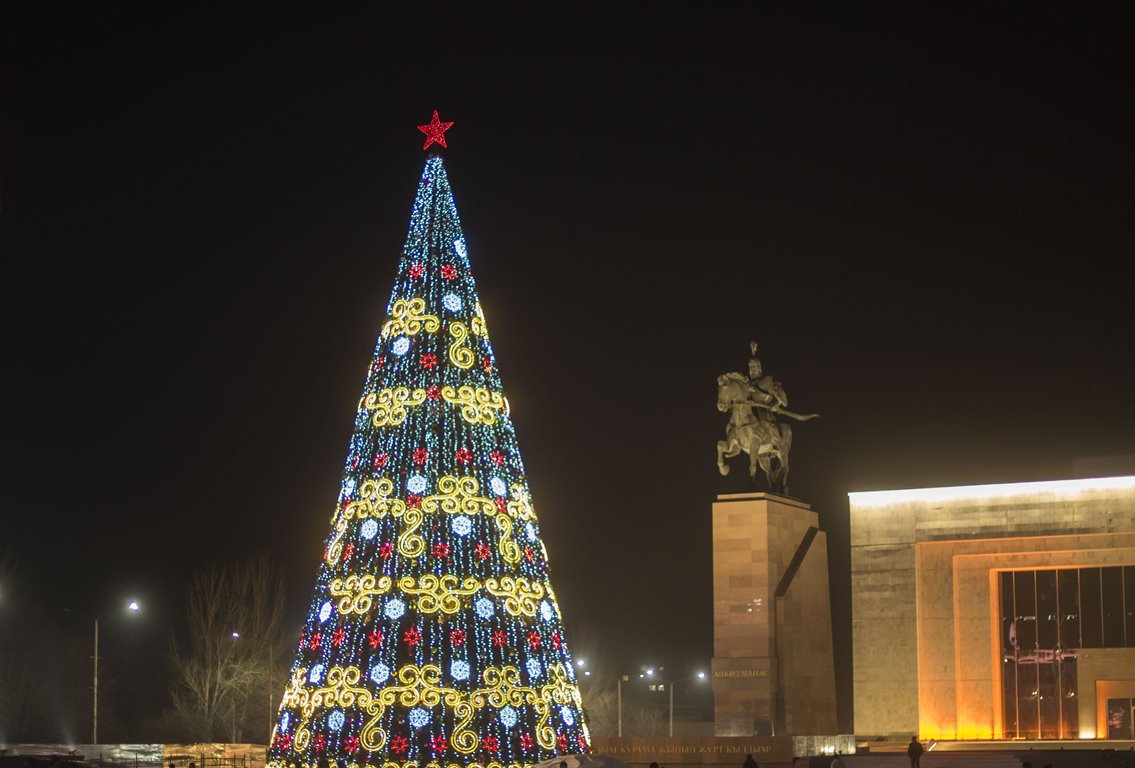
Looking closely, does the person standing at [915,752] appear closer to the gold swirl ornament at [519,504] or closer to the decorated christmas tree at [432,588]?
the decorated christmas tree at [432,588]

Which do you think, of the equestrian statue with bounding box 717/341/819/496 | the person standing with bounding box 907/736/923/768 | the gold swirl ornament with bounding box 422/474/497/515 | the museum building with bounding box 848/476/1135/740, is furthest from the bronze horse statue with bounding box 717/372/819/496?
the gold swirl ornament with bounding box 422/474/497/515

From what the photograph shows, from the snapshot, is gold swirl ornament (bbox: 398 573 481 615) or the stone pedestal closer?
gold swirl ornament (bbox: 398 573 481 615)

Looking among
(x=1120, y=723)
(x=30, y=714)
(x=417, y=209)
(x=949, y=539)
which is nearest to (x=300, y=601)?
(x=30, y=714)

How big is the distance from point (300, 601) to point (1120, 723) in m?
29.9

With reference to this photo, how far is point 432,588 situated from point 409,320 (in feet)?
12.8

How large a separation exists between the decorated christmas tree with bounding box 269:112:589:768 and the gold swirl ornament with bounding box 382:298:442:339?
2 cm

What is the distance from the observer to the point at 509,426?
23234 mm

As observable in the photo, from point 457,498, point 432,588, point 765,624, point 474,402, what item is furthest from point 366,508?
point 765,624

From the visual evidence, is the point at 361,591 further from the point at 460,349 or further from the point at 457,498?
the point at 460,349

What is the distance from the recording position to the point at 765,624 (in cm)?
3131

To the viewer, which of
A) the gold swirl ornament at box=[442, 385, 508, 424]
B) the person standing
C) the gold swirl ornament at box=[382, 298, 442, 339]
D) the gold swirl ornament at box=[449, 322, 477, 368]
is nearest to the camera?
the gold swirl ornament at box=[442, 385, 508, 424]

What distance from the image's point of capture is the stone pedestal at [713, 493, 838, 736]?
31141mm

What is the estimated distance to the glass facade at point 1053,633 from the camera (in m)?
40.2

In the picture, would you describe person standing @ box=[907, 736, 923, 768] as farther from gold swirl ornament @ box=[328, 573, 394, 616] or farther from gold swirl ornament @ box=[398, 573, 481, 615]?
gold swirl ornament @ box=[328, 573, 394, 616]
